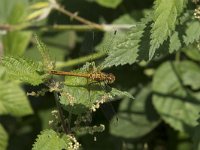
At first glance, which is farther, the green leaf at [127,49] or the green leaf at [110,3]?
the green leaf at [110,3]

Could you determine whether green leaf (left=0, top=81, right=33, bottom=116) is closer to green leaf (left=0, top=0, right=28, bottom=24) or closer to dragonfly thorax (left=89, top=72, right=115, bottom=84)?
green leaf (left=0, top=0, right=28, bottom=24)

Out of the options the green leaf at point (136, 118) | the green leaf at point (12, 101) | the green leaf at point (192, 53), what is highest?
the green leaf at point (192, 53)

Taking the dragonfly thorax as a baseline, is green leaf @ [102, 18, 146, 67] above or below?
above

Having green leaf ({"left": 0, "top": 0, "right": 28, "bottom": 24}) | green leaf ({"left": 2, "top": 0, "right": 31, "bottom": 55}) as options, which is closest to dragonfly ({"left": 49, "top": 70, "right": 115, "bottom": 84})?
green leaf ({"left": 2, "top": 0, "right": 31, "bottom": 55})

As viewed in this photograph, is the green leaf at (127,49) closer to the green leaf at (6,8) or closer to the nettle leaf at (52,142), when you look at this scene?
the nettle leaf at (52,142)

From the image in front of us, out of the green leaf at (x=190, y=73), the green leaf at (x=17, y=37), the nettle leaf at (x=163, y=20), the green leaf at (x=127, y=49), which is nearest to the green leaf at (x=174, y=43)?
the green leaf at (x=127, y=49)

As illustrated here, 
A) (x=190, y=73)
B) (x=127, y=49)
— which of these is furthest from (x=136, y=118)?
(x=127, y=49)

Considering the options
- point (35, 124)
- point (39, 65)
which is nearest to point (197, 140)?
point (39, 65)
